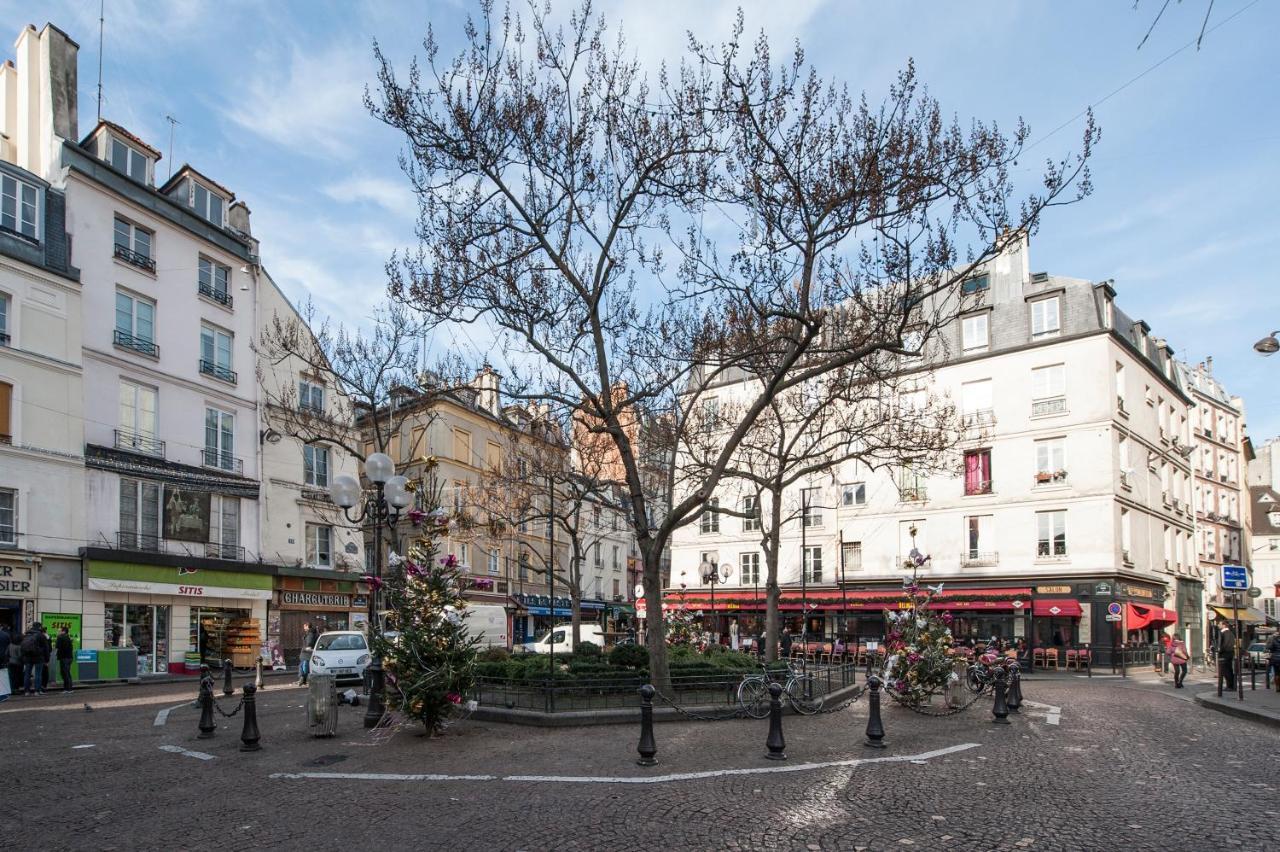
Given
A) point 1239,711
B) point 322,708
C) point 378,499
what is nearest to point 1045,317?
point 1239,711

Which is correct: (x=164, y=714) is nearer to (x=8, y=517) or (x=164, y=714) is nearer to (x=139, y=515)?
(x=8, y=517)

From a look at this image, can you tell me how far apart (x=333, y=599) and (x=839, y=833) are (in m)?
31.2

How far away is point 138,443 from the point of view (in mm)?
27000

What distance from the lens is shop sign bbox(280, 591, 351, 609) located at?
1272 inches

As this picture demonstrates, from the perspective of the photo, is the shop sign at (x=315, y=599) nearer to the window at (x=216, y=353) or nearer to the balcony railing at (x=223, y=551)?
the balcony railing at (x=223, y=551)

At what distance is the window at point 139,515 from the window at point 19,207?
770 cm

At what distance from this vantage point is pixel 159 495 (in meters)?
27.4

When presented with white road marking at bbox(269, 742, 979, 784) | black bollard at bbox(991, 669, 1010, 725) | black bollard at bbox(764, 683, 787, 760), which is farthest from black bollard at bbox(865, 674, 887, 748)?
black bollard at bbox(991, 669, 1010, 725)

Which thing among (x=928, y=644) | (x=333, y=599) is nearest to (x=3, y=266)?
(x=333, y=599)

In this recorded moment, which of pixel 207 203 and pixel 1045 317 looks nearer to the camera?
pixel 207 203

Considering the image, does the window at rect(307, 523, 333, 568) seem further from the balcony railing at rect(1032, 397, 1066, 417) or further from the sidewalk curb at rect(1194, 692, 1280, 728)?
the balcony railing at rect(1032, 397, 1066, 417)

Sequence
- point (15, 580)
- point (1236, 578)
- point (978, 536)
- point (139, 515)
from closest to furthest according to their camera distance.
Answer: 1. point (1236, 578)
2. point (15, 580)
3. point (139, 515)
4. point (978, 536)

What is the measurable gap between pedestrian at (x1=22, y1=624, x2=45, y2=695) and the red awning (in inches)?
1346

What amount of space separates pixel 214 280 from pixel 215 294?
0.59 m
